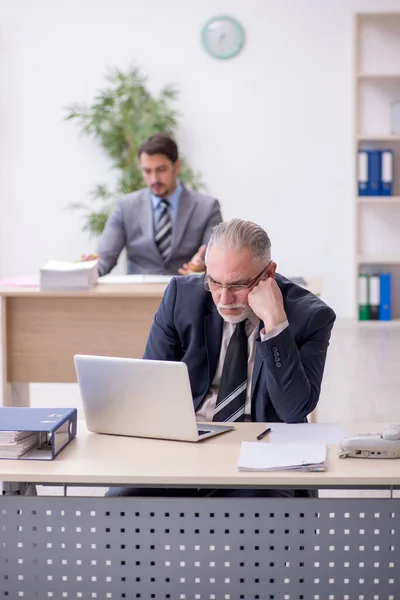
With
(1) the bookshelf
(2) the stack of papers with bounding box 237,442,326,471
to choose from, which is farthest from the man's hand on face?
(1) the bookshelf

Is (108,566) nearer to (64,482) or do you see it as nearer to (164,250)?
(64,482)

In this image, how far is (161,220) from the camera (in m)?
5.18

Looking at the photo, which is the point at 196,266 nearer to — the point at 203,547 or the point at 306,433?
the point at 306,433

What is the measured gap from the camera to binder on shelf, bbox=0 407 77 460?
1914mm

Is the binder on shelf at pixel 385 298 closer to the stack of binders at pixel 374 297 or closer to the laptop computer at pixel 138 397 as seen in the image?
the stack of binders at pixel 374 297

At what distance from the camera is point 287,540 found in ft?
6.09

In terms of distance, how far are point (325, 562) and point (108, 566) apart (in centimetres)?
46

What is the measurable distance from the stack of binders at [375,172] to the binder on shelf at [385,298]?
27.6 inches

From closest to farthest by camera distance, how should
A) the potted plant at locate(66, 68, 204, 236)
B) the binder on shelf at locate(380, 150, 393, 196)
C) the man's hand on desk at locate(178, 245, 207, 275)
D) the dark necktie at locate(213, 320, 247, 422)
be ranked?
1. the dark necktie at locate(213, 320, 247, 422)
2. the man's hand on desk at locate(178, 245, 207, 275)
3. the potted plant at locate(66, 68, 204, 236)
4. the binder on shelf at locate(380, 150, 393, 196)

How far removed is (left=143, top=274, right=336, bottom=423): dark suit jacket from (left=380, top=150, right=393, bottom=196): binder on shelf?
199 inches

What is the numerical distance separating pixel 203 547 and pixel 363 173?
585 cm

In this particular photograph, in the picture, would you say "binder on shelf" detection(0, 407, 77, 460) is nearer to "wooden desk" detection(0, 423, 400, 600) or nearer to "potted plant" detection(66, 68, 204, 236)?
"wooden desk" detection(0, 423, 400, 600)

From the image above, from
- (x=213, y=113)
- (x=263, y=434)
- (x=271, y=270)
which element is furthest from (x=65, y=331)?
(x=213, y=113)

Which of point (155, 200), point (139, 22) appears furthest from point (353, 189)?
point (155, 200)
